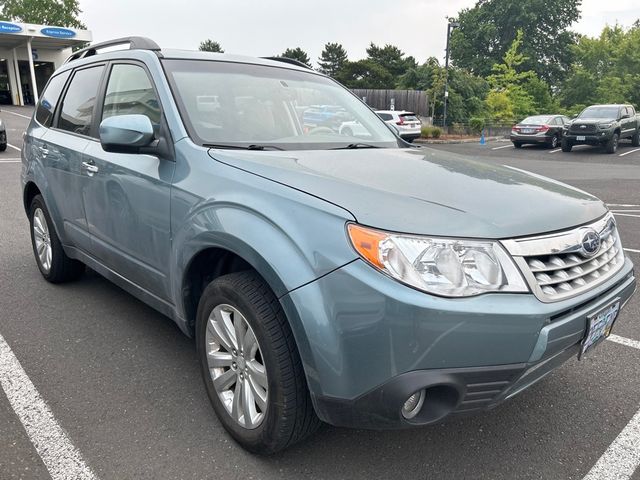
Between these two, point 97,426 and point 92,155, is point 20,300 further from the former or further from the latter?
point 97,426

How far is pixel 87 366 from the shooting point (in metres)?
3.05

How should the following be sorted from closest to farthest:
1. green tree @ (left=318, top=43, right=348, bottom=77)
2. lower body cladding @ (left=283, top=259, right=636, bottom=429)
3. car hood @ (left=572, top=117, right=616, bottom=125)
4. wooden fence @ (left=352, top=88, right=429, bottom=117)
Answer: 1. lower body cladding @ (left=283, top=259, right=636, bottom=429)
2. car hood @ (left=572, top=117, right=616, bottom=125)
3. wooden fence @ (left=352, top=88, right=429, bottom=117)
4. green tree @ (left=318, top=43, right=348, bottom=77)

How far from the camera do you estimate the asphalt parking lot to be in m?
2.24

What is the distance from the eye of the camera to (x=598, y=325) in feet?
7.03

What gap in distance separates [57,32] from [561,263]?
142 ft

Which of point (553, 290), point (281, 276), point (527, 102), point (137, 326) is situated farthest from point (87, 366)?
point (527, 102)

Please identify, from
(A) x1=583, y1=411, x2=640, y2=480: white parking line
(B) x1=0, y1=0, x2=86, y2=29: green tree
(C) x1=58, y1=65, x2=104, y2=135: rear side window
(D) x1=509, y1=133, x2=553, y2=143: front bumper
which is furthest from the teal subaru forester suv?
(B) x1=0, y1=0, x2=86, y2=29: green tree

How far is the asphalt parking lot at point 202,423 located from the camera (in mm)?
2240

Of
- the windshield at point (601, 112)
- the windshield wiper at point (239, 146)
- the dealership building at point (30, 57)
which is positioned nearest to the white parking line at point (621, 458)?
the windshield wiper at point (239, 146)

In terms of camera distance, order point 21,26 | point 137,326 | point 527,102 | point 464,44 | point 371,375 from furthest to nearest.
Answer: point 464,44
point 527,102
point 21,26
point 137,326
point 371,375

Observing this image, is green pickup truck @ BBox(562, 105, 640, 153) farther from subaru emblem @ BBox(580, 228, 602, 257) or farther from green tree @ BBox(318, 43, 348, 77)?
green tree @ BBox(318, 43, 348, 77)

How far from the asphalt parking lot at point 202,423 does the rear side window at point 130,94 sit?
4.66 ft

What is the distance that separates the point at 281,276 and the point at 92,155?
1949 millimetres

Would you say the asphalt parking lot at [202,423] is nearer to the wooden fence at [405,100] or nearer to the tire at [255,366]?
the tire at [255,366]
